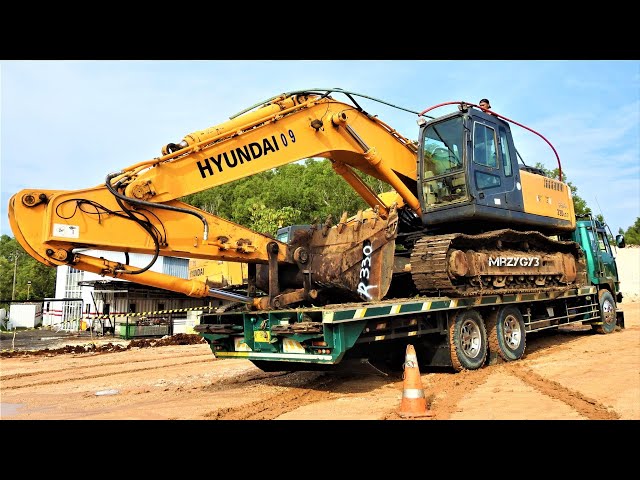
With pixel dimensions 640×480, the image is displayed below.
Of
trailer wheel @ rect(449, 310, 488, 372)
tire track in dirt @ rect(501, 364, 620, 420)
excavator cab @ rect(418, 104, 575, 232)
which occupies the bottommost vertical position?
tire track in dirt @ rect(501, 364, 620, 420)

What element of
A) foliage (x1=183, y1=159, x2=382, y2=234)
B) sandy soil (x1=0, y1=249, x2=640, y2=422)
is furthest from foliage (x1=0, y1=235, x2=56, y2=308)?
sandy soil (x1=0, y1=249, x2=640, y2=422)

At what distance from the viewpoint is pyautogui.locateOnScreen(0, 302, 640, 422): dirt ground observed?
18.9ft

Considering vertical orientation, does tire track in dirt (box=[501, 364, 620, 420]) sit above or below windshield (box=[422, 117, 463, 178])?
below

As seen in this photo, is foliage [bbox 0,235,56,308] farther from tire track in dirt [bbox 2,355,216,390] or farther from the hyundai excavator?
the hyundai excavator

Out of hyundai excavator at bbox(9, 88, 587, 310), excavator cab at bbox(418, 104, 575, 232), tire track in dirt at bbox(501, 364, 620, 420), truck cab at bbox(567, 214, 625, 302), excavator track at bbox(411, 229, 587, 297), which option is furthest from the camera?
truck cab at bbox(567, 214, 625, 302)

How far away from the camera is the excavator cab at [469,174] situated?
29.1ft

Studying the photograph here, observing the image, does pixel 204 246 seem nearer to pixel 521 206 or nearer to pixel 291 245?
pixel 291 245

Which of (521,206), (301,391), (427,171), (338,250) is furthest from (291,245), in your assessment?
(521,206)

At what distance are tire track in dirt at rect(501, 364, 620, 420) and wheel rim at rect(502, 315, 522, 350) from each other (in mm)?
912

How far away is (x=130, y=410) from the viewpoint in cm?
653

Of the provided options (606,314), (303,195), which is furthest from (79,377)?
(303,195)

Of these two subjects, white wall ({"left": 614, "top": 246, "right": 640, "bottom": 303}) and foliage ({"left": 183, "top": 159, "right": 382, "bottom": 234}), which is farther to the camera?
white wall ({"left": 614, "top": 246, "right": 640, "bottom": 303})

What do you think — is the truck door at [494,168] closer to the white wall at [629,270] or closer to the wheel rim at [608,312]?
the wheel rim at [608,312]

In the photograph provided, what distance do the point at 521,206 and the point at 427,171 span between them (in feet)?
7.01
